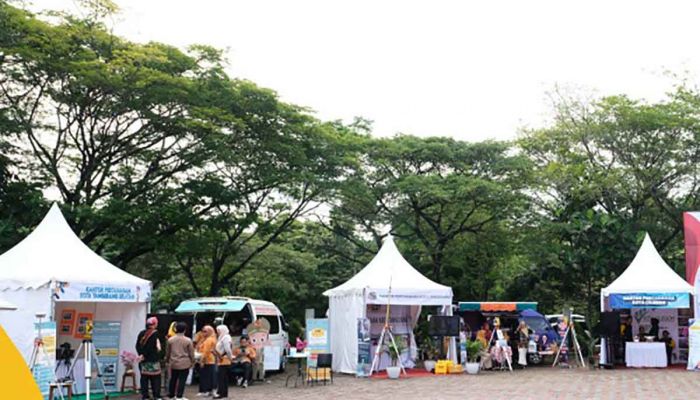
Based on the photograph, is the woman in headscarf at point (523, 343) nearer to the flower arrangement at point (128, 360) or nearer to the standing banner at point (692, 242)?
the standing banner at point (692, 242)

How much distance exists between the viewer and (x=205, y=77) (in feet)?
62.2

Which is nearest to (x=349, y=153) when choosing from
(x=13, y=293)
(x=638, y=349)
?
(x=638, y=349)

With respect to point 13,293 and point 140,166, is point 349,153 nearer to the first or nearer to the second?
point 140,166

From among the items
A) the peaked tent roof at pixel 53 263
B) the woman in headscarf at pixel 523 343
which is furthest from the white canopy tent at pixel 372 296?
the peaked tent roof at pixel 53 263

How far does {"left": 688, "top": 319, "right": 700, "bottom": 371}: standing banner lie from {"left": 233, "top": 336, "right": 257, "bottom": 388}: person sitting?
1127 centimetres

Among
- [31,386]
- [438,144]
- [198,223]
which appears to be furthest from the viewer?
[438,144]

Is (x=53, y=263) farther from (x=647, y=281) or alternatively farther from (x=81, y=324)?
(x=647, y=281)

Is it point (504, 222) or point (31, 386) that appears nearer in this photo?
point (31, 386)

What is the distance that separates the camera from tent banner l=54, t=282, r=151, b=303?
11930 millimetres

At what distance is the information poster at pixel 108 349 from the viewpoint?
43.8 ft

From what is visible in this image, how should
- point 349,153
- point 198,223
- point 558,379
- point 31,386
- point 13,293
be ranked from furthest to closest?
point 349,153, point 198,223, point 558,379, point 13,293, point 31,386

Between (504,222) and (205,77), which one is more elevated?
(205,77)

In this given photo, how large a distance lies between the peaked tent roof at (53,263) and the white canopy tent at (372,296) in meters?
5.62

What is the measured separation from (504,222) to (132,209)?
46.5ft
